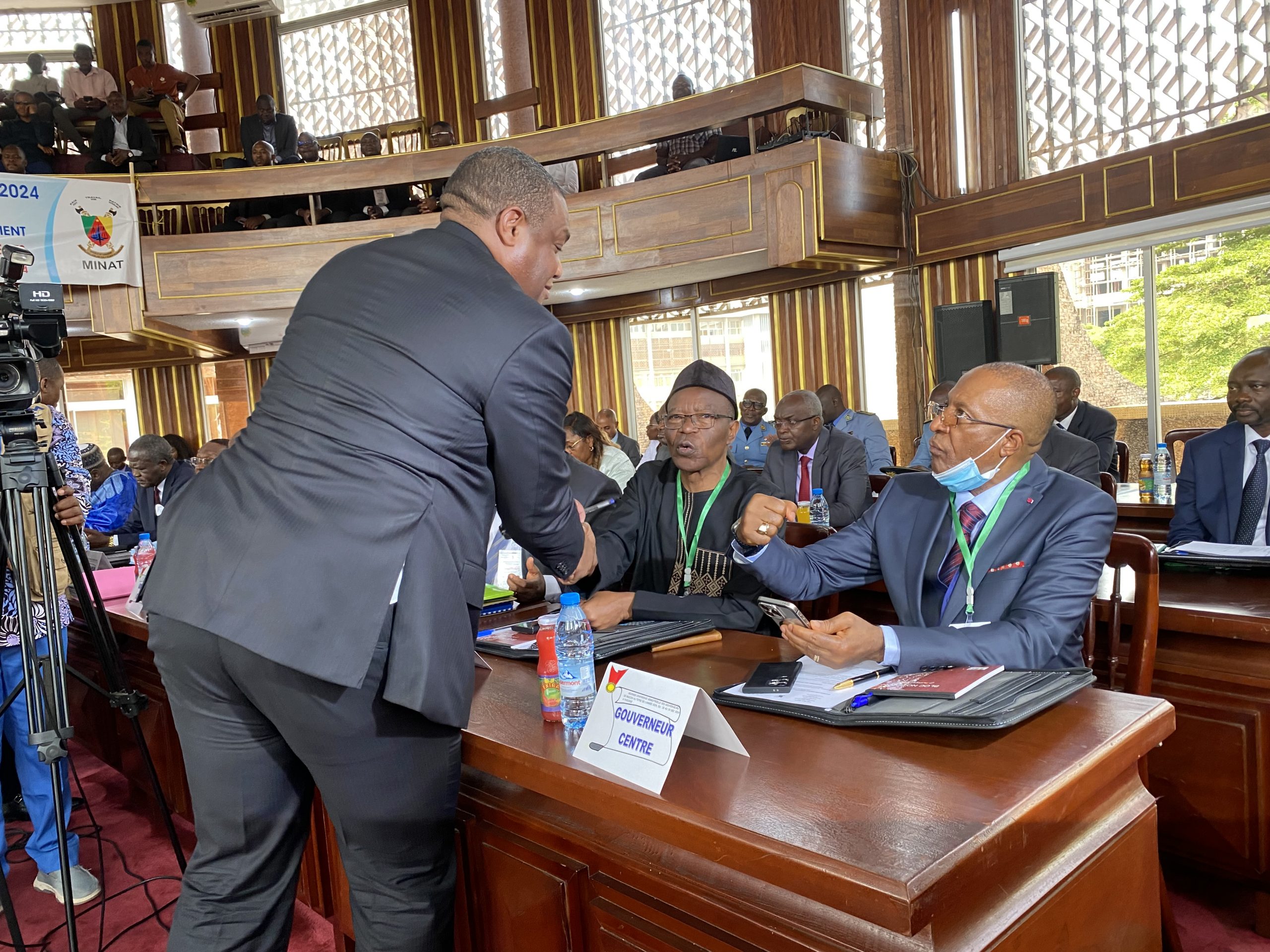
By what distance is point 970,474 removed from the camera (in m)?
1.94

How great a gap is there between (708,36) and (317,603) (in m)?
9.97

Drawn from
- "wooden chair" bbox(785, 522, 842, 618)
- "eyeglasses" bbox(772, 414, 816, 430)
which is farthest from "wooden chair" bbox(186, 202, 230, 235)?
"wooden chair" bbox(785, 522, 842, 618)

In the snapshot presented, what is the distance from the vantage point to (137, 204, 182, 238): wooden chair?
929 cm

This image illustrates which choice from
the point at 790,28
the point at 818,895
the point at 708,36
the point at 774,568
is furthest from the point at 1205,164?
the point at 818,895

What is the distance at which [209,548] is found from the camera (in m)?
1.28

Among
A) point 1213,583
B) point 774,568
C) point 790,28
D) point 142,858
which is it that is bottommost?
point 142,858

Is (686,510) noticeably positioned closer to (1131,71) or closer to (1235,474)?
(1235,474)

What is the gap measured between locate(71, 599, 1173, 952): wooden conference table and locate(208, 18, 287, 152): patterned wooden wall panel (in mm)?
13061

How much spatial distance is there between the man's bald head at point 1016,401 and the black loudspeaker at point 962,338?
5422 millimetres

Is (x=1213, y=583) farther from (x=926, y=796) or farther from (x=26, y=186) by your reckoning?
(x=26, y=186)

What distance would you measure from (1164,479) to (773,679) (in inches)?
152

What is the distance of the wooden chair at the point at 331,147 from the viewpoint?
1116 cm

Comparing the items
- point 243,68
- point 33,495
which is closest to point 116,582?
point 33,495

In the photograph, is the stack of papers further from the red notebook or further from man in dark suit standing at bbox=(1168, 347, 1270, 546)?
man in dark suit standing at bbox=(1168, 347, 1270, 546)
